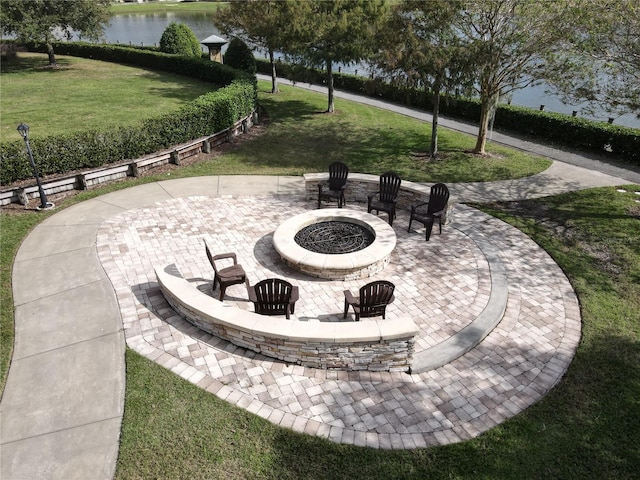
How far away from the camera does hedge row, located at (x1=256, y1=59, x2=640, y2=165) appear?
16547mm

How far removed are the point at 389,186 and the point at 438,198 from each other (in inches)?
60.7

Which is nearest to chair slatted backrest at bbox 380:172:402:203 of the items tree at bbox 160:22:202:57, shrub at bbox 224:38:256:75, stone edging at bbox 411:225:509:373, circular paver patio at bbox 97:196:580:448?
circular paver patio at bbox 97:196:580:448

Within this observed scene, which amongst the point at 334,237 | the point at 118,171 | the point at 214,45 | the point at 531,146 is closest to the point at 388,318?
the point at 334,237

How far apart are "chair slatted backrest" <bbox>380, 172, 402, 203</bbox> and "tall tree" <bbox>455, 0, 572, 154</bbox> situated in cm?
530

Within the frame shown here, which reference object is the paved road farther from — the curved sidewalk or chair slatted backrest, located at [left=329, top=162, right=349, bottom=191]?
the curved sidewalk

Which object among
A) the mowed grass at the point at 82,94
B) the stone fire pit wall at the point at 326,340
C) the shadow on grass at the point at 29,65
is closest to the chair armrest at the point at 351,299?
the stone fire pit wall at the point at 326,340

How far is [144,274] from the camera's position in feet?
29.0

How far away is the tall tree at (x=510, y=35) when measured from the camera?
42.4 feet

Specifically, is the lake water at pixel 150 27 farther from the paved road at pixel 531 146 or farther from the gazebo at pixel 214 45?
the paved road at pixel 531 146

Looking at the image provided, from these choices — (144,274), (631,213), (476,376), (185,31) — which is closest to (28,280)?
(144,274)

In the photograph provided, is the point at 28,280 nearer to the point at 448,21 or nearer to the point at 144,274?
the point at 144,274

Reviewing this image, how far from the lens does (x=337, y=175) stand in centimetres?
1233

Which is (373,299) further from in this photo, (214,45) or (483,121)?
(214,45)

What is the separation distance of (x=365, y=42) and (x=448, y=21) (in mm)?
4876
